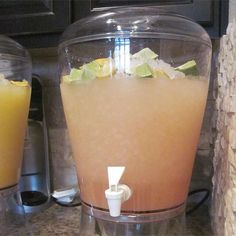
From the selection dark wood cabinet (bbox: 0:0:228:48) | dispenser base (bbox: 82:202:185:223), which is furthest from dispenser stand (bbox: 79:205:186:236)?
dark wood cabinet (bbox: 0:0:228:48)

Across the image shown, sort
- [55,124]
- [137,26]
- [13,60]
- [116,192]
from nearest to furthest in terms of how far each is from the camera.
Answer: [116,192], [137,26], [13,60], [55,124]

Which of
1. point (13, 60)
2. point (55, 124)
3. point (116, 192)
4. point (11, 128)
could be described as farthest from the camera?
point (55, 124)

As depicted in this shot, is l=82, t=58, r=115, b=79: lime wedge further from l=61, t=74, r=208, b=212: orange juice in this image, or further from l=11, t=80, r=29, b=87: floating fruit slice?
l=11, t=80, r=29, b=87: floating fruit slice

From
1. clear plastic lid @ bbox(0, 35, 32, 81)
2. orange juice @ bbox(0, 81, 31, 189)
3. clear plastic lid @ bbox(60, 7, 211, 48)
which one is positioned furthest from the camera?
clear plastic lid @ bbox(0, 35, 32, 81)

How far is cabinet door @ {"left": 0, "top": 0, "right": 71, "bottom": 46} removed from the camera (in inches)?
32.6

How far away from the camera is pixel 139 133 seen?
1.73ft

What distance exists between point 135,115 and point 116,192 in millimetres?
114

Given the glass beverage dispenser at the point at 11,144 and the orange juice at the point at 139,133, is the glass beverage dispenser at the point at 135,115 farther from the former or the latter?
the glass beverage dispenser at the point at 11,144

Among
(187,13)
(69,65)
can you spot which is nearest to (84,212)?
(69,65)

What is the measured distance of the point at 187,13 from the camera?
2.50ft

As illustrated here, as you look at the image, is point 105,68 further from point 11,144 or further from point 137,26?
point 11,144

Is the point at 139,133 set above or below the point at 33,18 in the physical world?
below

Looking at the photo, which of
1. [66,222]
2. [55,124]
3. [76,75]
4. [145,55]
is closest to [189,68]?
[145,55]

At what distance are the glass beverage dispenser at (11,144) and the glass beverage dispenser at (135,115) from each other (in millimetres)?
153
